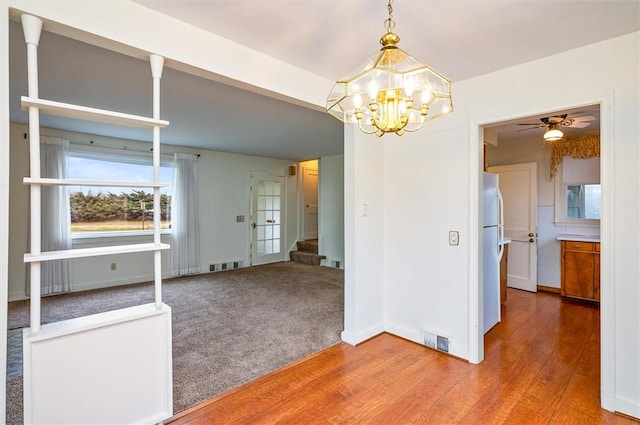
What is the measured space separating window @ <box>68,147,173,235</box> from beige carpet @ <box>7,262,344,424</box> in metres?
1.07

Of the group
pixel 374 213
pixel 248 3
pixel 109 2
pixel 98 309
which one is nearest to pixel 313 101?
pixel 248 3

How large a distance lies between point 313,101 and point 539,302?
4165 millimetres

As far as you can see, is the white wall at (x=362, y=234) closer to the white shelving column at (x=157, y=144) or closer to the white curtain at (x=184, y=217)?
the white shelving column at (x=157, y=144)

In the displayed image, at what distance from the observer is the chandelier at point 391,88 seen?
1.46m

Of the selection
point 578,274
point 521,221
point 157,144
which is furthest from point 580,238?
point 157,144

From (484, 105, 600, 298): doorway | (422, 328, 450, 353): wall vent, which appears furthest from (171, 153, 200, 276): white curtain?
(484, 105, 600, 298): doorway

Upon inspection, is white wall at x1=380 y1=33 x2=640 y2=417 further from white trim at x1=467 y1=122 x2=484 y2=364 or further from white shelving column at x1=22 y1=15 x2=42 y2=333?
white shelving column at x1=22 y1=15 x2=42 y2=333

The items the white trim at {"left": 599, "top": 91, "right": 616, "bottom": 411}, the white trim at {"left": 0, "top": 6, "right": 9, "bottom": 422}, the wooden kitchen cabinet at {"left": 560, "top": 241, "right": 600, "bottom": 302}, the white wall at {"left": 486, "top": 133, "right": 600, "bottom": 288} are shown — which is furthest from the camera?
the white wall at {"left": 486, "top": 133, "right": 600, "bottom": 288}

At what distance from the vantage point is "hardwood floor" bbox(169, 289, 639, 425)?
198 centimetres

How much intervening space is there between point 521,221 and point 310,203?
15.8 feet

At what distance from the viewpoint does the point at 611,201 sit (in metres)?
2.10

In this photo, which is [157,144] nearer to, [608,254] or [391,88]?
[391,88]

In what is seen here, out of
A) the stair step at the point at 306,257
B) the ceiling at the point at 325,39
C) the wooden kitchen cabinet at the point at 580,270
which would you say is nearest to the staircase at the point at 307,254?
the stair step at the point at 306,257

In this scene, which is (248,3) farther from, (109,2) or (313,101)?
(313,101)
